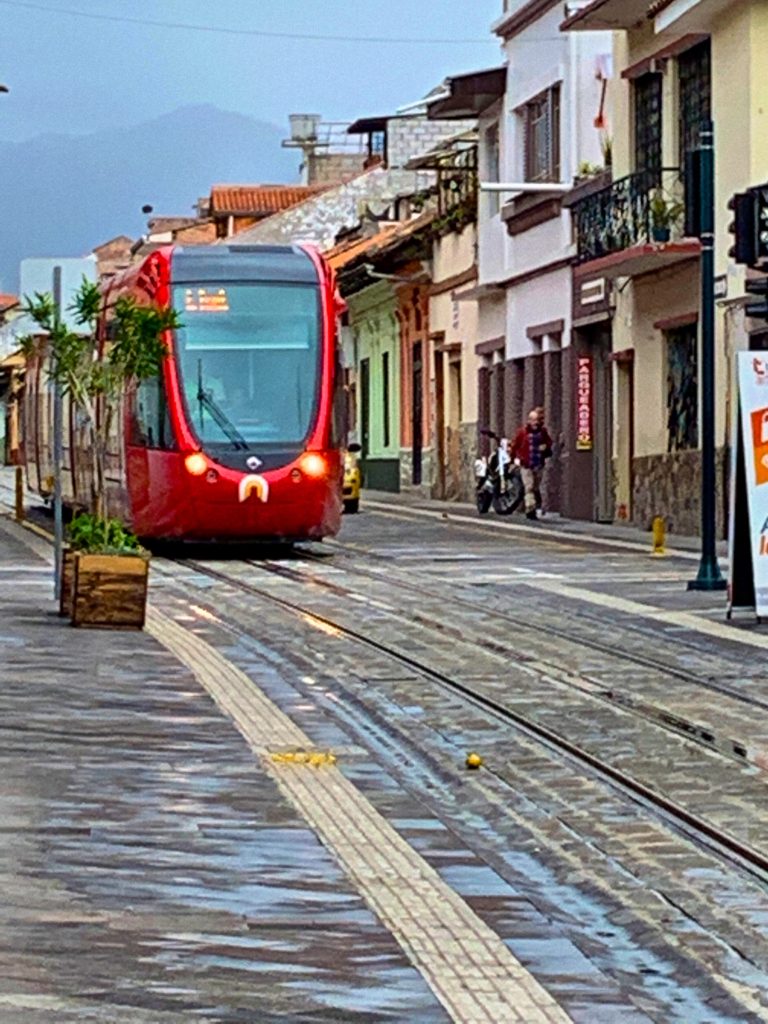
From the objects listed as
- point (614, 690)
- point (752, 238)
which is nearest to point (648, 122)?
point (752, 238)

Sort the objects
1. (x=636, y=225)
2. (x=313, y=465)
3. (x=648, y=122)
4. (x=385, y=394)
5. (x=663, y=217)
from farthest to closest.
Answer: (x=385, y=394)
(x=648, y=122)
(x=636, y=225)
(x=663, y=217)
(x=313, y=465)

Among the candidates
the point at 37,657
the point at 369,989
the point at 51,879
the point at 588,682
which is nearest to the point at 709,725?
the point at 588,682

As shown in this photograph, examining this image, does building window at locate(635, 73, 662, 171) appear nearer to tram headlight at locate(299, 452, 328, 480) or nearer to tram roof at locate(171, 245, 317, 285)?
tram roof at locate(171, 245, 317, 285)

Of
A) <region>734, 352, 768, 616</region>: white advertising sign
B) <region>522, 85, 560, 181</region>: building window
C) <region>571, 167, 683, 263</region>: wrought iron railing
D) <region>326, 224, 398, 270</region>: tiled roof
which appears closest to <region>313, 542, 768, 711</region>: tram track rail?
<region>734, 352, 768, 616</region>: white advertising sign

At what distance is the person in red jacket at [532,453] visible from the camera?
4588 cm

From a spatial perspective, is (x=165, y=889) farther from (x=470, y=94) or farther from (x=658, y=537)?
(x=470, y=94)

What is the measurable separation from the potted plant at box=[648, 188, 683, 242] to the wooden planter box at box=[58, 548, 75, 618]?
1814 centimetres

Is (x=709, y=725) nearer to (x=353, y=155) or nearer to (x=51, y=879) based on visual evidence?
(x=51, y=879)

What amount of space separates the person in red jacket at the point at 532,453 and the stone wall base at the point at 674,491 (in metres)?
3.87

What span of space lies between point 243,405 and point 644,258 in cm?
984

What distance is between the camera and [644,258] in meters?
38.4

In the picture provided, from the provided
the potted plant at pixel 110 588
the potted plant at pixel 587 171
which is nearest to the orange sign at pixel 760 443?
the potted plant at pixel 110 588

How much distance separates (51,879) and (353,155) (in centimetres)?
9485

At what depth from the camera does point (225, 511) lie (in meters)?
30.1
